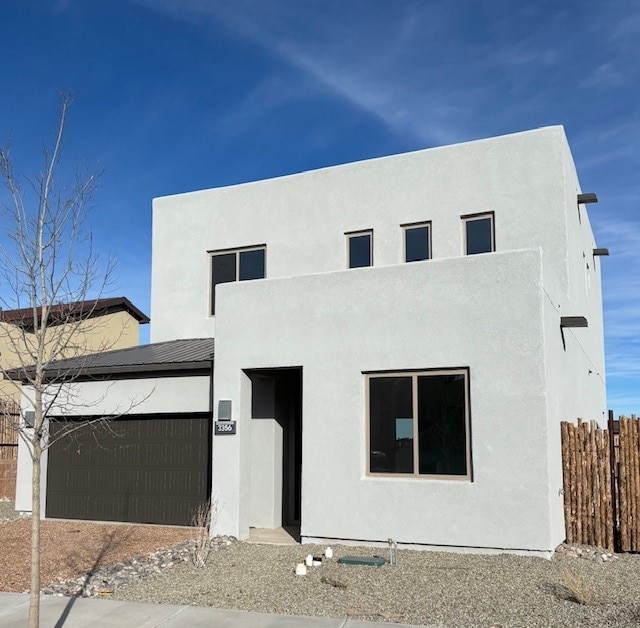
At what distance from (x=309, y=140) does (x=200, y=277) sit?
4604 mm

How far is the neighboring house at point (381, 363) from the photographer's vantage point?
1054 centimetres

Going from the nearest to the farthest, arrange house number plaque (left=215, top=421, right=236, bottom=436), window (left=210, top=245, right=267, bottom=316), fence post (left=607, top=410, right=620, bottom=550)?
fence post (left=607, top=410, right=620, bottom=550), house number plaque (left=215, top=421, right=236, bottom=436), window (left=210, top=245, right=267, bottom=316)

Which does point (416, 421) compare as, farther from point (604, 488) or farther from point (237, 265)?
point (237, 265)

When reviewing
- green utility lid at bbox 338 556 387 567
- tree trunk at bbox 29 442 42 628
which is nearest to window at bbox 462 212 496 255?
green utility lid at bbox 338 556 387 567

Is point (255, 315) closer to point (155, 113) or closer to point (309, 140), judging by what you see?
point (155, 113)

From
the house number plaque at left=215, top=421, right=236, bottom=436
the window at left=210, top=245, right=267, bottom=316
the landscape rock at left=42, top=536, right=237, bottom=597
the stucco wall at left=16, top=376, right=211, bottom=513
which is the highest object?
the window at left=210, top=245, right=267, bottom=316

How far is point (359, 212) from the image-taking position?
1645cm

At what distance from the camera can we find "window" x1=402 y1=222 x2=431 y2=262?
51.7 ft

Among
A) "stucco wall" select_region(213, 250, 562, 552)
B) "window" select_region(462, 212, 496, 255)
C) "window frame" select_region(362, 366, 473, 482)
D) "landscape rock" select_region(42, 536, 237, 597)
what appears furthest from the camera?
"window" select_region(462, 212, 496, 255)

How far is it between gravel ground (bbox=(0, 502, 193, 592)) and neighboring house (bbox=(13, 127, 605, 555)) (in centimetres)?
70

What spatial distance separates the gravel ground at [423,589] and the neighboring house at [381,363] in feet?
2.84

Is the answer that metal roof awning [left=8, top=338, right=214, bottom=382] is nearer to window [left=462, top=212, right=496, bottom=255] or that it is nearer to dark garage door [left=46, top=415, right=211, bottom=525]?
dark garage door [left=46, top=415, right=211, bottom=525]

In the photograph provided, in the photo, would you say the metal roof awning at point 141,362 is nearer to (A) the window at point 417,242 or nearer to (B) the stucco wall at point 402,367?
(B) the stucco wall at point 402,367

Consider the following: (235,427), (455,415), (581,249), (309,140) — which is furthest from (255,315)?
(581,249)
